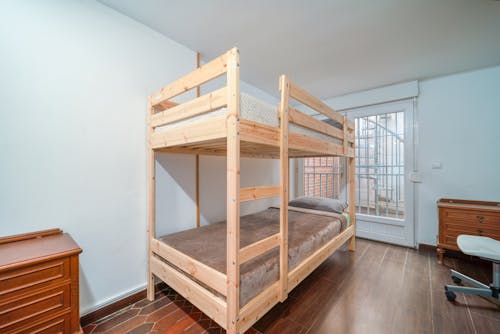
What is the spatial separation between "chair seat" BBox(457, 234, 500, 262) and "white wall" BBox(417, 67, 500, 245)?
3.20ft

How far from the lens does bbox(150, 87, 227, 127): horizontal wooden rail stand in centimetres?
114

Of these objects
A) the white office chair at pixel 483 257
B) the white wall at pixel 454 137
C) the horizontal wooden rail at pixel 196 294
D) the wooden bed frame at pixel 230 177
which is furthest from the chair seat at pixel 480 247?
the horizontal wooden rail at pixel 196 294

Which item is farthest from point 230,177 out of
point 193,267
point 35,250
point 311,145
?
point 35,250

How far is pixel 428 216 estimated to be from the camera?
9.54 ft

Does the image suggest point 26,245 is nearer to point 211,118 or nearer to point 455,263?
point 211,118

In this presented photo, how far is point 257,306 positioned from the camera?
1219mm

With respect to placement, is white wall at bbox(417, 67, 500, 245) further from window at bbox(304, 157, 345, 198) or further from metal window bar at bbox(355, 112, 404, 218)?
window at bbox(304, 157, 345, 198)

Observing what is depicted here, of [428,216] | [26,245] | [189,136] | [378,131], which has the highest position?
[378,131]

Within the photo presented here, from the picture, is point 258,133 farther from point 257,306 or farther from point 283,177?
point 257,306

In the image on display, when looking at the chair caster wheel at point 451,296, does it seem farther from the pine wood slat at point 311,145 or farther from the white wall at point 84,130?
the white wall at point 84,130

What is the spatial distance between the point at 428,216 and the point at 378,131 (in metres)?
1.46

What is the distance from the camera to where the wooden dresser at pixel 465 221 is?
7.21ft

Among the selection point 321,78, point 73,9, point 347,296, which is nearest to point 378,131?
point 321,78

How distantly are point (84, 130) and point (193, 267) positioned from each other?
1.34 m
